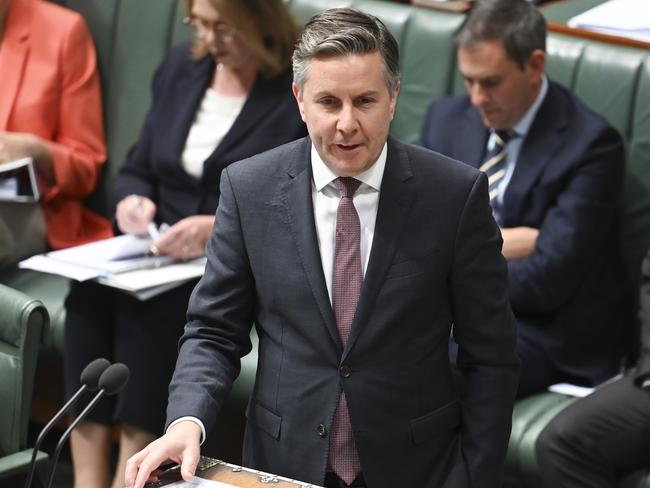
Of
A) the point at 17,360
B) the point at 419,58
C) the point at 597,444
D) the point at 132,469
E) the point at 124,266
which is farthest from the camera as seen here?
the point at 419,58

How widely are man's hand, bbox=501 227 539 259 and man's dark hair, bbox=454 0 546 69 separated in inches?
17.1

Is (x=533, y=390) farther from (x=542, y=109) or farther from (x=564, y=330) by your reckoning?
(x=542, y=109)

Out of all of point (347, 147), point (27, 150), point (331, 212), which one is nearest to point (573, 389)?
point (331, 212)

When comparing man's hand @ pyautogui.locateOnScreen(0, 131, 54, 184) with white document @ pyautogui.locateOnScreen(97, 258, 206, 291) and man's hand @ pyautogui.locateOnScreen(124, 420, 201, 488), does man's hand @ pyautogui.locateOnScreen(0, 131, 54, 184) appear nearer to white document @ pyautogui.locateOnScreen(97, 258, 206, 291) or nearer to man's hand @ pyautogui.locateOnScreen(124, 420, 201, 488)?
white document @ pyautogui.locateOnScreen(97, 258, 206, 291)

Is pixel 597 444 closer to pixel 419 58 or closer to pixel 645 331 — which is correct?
pixel 645 331

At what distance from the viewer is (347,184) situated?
2.05 metres

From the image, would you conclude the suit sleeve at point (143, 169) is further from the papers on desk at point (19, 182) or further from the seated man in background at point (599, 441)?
the seated man in background at point (599, 441)

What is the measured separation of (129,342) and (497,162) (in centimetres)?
112

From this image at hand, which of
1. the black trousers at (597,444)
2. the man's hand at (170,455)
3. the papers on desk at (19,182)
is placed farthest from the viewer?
the papers on desk at (19,182)

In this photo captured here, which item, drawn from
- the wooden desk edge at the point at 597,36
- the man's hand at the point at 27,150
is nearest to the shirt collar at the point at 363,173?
the wooden desk edge at the point at 597,36

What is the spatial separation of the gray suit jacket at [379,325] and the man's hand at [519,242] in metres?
1.16

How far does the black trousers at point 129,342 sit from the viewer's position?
3320 mm

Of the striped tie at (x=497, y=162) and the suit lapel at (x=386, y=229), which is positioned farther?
the striped tie at (x=497, y=162)

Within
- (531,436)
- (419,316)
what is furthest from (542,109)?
(419,316)
